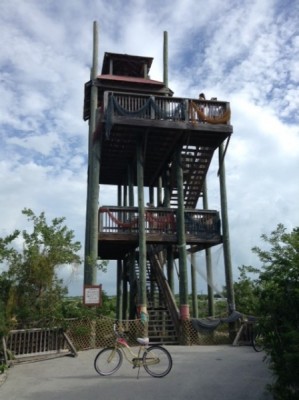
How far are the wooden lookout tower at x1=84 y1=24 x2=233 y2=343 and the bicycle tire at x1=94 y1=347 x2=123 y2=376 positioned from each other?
5.53 m

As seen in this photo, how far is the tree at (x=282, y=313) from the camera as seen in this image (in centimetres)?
506

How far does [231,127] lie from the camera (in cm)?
1589

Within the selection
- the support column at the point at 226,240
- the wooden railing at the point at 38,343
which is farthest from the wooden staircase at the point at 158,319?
the wooden railing at the point at 38,343

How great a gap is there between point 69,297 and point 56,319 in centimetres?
92

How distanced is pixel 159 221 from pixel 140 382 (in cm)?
877

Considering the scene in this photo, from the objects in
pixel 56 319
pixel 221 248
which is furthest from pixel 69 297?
pixel 221 248

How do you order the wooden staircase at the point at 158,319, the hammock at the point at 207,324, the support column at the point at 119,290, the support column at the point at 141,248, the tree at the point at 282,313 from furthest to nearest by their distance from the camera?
1. the support column at the point at 119,290
2. the wooden staircase at the point at 158,319
3. the support column at the point at 141,248
4. the hammock at the point at 207,324
5. the tree at the point at 282,313

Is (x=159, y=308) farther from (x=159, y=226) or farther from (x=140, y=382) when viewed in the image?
(x=140, y=382)

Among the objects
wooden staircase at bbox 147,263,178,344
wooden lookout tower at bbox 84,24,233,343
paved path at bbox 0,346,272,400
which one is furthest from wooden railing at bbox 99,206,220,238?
paved path at bbox 0,346,272,400

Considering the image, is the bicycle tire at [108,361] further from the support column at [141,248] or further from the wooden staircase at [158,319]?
the wooden staircase at [158,319]

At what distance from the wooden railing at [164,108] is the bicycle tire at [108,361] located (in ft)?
29.4

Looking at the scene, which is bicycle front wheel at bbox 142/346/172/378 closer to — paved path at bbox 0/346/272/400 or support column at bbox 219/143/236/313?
paved path at bbox 0/346/272/400

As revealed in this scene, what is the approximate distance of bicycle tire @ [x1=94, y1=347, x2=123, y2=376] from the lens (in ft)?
27.4

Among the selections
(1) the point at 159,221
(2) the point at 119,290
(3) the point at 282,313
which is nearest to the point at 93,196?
(1) the point at 159,221
